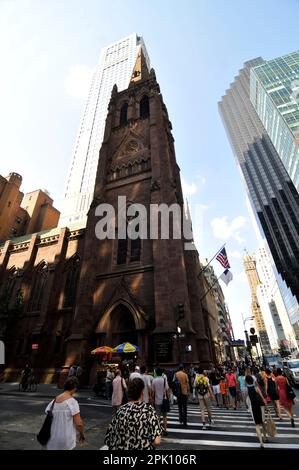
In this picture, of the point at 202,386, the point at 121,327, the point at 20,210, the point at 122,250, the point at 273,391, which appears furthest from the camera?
the point at 20,210

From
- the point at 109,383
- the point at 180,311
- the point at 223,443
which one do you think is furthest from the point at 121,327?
the point at 223,443

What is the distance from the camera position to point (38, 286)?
27.2 meters

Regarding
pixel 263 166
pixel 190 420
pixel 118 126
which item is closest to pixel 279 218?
pixel 263 166

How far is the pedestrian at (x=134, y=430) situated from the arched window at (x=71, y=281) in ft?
73.1

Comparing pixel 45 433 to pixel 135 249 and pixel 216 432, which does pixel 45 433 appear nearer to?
pixel 216 432

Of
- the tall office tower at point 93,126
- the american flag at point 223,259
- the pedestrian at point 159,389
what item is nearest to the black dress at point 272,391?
the pedestrian at point 159,389

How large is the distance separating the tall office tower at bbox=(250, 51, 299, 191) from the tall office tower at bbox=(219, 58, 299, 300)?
91.7 feet

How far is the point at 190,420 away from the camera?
9.09 metres

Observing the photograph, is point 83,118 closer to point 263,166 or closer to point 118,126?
point 118,126

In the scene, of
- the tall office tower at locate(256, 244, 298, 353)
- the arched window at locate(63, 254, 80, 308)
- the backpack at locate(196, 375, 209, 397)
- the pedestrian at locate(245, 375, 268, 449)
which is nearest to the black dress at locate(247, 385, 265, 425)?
the pedestrian at locate(245, 375, 268, 449)

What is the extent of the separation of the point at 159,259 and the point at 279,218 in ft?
344

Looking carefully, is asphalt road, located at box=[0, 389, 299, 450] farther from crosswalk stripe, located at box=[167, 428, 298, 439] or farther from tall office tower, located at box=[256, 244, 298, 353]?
tall office tower, located at box=[256, 244, 298, 353]

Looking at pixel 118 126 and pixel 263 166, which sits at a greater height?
pixel 263 166

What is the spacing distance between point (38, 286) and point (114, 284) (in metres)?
12.1
